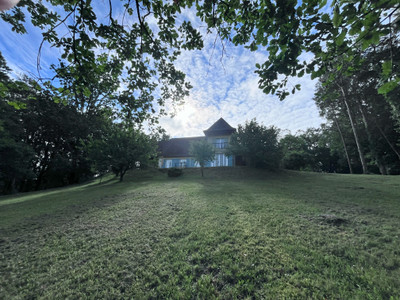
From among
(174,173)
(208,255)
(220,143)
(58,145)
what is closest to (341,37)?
(208,255)

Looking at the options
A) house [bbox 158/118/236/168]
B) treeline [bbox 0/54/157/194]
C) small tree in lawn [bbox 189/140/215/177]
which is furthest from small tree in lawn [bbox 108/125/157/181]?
house [bbox 158/118/236/168]

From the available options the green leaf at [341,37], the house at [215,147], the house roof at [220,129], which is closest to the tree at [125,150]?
the house at [215,147]

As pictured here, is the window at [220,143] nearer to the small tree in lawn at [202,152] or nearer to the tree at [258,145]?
the tree at [258,145]

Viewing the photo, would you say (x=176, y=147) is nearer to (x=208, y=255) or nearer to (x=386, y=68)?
(x=208, y=255)

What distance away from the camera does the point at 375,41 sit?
65.9 inches

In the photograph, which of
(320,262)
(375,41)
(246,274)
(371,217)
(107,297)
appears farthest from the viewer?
(371,217)

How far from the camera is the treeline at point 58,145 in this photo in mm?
14191

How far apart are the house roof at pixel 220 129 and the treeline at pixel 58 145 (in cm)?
900

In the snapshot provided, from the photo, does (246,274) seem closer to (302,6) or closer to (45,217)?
(302,6)

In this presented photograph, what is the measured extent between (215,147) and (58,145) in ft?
73.6

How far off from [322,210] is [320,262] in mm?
3303

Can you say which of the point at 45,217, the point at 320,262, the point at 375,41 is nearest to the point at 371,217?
the point at 320,262

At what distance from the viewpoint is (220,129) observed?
21.9 meters

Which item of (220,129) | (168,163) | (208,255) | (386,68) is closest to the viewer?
(386,68)
